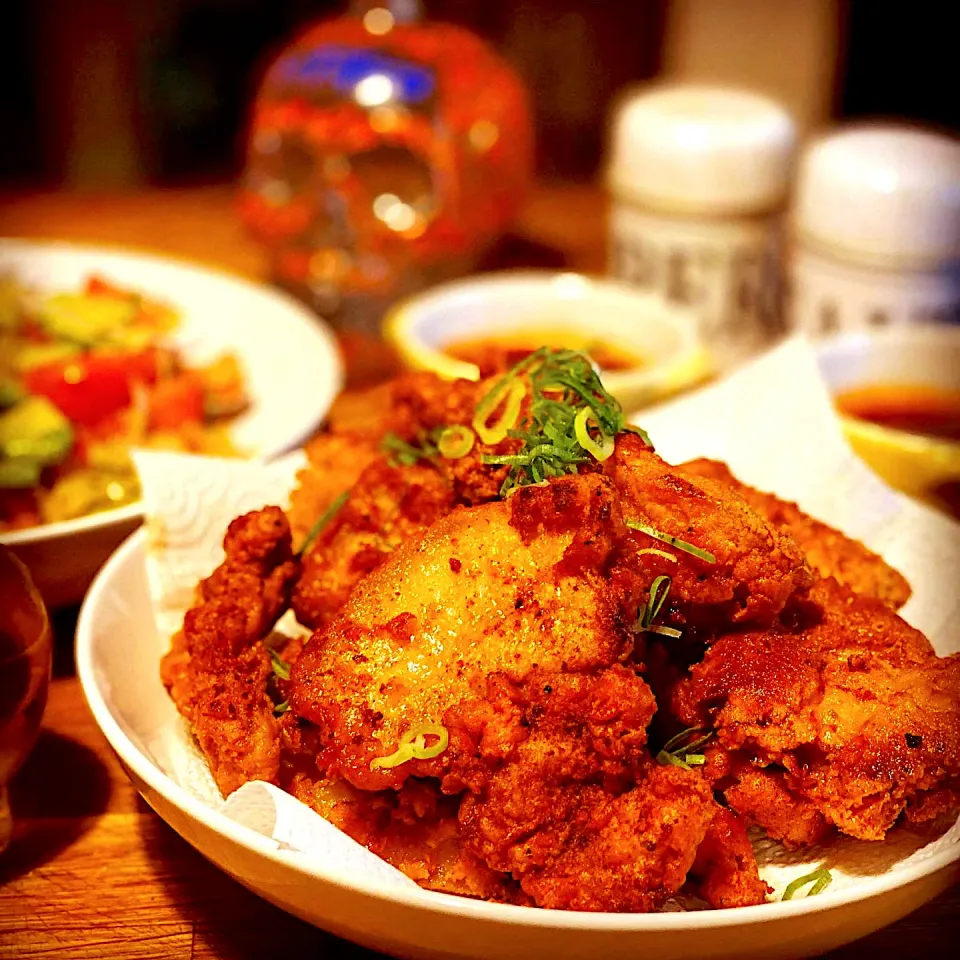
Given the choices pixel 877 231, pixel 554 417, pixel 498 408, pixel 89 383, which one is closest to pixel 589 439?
pixel 554 417

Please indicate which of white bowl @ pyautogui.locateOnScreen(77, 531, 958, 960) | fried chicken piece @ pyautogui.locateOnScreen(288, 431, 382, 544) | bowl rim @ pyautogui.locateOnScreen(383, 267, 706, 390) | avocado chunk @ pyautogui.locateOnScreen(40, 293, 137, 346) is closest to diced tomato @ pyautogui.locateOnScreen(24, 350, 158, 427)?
avocado chunk @ pyautogui.locateOnScreen(40, 293, 137, 346)

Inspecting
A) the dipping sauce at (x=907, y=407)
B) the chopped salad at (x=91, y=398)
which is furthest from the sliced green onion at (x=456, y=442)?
the dipping sauce at (x=907, y=407)

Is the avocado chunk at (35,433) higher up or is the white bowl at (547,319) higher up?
the avocado chunk at (35,433)

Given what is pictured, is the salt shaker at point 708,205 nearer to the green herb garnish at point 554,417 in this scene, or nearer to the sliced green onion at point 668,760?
the green herb garnish at point 554,417

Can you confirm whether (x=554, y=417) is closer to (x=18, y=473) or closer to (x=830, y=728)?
(x=830, y=728)

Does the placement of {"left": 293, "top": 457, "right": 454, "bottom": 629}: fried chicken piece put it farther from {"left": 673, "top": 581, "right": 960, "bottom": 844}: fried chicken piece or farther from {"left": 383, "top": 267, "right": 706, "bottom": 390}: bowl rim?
{"left": 383, "top": 267, "right": 706, "bottom": 390}: bowl rim
